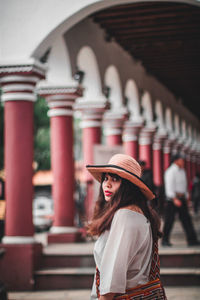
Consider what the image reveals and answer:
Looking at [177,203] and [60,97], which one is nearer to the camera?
[177,203]

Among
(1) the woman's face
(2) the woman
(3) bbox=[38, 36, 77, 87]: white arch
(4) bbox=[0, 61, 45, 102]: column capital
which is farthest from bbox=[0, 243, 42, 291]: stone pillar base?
(1) the woman's face

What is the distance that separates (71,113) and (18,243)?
3.51m

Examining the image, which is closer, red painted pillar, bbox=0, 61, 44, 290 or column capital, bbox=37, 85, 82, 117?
red painted pillar, bbox=0, 61, 44, 290

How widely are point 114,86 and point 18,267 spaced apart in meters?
7.80

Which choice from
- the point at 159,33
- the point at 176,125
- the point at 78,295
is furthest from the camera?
the point at 176,125

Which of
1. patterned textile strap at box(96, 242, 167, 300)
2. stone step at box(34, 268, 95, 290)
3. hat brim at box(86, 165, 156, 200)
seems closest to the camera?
patterned textile strap at box(96, 242, 167, 300)

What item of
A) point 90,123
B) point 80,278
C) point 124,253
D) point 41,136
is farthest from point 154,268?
point 41,136

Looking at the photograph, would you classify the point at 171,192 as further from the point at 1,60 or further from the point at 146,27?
the point at 146,27

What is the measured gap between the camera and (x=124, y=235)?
2.67 m

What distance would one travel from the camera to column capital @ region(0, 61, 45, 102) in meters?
8.13

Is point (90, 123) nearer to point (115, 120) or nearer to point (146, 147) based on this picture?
point (115, 120)

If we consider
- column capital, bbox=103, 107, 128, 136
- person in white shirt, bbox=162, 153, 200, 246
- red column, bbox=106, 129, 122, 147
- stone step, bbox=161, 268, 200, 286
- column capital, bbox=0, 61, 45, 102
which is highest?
column capital, bbox=0, 61, 45, 102

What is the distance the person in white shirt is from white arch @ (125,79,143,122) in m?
7.12

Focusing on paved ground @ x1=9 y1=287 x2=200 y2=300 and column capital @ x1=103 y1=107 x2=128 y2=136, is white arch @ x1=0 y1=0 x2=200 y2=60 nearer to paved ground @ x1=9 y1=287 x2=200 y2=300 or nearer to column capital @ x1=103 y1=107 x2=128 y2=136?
paved ground @ x1=9 y1=287 x2=200 y2=300
